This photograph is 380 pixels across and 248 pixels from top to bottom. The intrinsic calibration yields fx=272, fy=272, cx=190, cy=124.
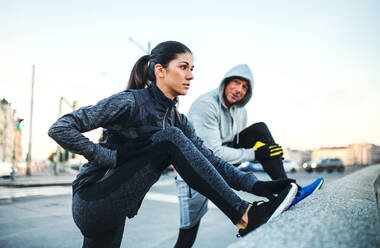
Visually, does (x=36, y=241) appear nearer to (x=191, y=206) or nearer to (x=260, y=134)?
(x=191, y=206)

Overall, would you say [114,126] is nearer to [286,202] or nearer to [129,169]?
[129,169]

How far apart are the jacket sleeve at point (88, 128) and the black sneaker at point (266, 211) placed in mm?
778

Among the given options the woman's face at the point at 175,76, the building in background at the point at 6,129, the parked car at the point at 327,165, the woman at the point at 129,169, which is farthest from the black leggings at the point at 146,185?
the building in background at the point at 6,129

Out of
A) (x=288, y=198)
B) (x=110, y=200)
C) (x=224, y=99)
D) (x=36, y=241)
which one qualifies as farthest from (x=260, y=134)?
(x=36, y=241)

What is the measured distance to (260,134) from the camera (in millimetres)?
2645

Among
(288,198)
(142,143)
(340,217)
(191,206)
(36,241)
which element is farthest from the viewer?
(36,241)

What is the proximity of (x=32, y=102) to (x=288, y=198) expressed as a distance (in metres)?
23.5

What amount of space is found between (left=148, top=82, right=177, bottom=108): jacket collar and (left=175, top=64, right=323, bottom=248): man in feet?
2.77

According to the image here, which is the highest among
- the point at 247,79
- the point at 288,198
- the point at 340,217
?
the point at 247,79

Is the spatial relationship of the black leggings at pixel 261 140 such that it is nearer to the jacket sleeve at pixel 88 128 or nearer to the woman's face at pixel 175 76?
the woman's face at pixel 175 76

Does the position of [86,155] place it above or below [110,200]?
above

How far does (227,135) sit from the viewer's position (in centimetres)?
292

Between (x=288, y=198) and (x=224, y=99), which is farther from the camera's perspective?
(x=224, y=99)

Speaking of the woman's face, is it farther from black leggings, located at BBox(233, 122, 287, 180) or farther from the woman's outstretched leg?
black leggings, located at BBox(233, 122, 287, 180)
